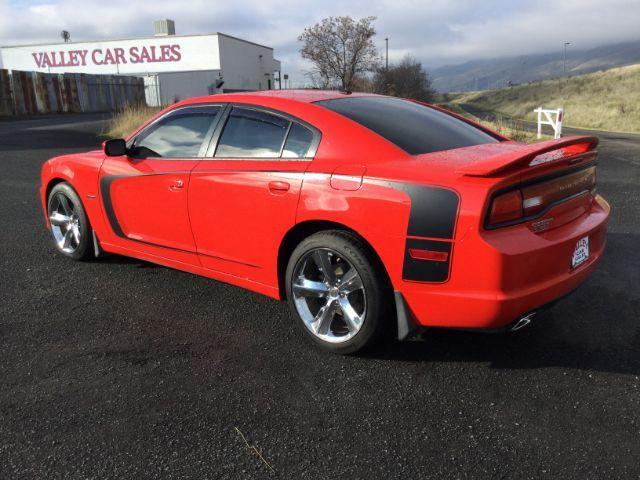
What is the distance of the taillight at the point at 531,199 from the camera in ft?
8.55

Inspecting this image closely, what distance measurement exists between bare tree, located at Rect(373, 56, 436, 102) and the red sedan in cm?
3533

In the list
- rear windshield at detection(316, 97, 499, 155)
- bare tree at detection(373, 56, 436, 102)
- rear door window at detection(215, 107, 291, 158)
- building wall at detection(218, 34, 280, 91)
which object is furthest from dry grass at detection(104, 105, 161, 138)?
building wall at detection(218, 34, 280, 91)

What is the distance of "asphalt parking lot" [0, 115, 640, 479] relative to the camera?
7.52 feet

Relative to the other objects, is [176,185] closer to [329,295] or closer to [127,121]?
[329,295]

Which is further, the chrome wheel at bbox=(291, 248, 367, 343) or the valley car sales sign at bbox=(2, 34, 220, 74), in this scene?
the valley car sales sign at bbox=(2, 34, 220, 74)

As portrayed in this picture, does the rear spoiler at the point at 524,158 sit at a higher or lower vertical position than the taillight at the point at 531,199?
higher

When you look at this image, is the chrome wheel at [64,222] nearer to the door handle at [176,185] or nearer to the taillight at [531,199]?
the door handle at [176,185]

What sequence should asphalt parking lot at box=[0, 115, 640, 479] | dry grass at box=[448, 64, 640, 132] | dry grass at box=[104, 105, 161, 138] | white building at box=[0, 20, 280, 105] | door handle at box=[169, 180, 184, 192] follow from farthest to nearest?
white building at box=[0, 20, 280, 105], dry grass at box=[448, 64, 640, 132], dry grass at box=[104, 105, 161, 138], door handle at box=[169, 180, 184, 192], asphalt parking lot at box=[0, 115, 640, 479]

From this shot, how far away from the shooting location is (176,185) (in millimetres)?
3844

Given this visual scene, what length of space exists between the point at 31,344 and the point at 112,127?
16.5 metres

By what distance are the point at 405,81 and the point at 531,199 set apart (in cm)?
4434

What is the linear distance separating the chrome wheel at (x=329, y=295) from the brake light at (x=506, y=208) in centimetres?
79

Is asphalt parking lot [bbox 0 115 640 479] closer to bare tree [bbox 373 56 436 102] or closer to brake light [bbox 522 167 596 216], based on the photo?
brake light [bbox 522 167 596 216]

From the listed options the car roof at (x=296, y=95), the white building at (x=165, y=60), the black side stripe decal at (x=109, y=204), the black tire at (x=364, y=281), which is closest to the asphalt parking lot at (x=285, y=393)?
the black tire at (x=364, y=281)
